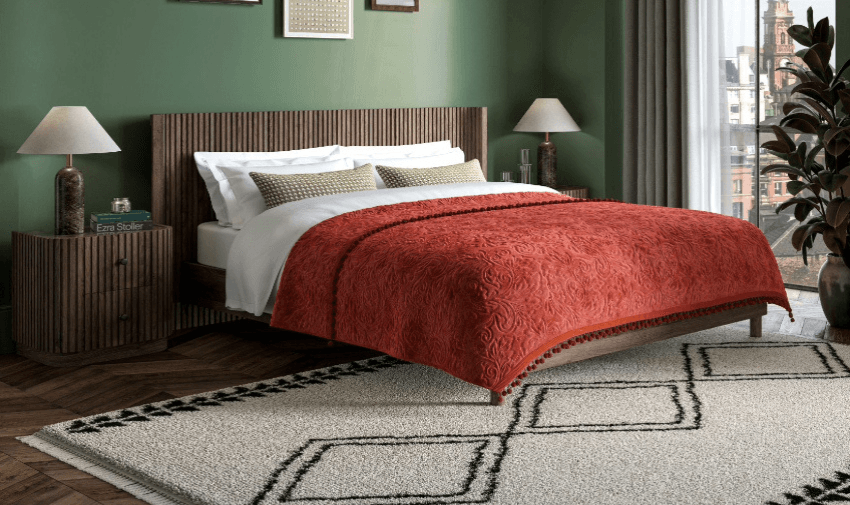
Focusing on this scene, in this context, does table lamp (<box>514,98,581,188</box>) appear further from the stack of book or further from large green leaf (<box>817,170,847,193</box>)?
the stack of book

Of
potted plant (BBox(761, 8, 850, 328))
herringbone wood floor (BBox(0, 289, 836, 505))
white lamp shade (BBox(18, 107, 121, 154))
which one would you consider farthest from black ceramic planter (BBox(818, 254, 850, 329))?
white lamp shade (BBox(18, 107, 121, 154))

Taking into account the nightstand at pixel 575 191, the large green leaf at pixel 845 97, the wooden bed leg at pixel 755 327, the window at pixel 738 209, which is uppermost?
the large green leaf at pixel 845 97

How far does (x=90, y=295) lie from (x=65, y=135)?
27.5 inches

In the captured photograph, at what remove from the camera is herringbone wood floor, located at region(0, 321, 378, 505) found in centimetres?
291

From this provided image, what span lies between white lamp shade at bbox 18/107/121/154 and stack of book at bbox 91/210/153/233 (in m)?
0.29

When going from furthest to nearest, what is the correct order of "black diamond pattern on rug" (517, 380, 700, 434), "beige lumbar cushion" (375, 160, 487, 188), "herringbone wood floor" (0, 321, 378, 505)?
"beige lumbar cushion" (375, 160, 487, 188) < "black diamond pattern on rug" (517, 380, 700, 434) < "herringbone wood floor" (0, 321, 378, 505)

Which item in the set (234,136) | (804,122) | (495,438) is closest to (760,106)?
(804,122)

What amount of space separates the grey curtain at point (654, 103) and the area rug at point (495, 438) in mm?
2338

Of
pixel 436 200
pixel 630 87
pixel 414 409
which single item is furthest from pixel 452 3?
pixel 414 409

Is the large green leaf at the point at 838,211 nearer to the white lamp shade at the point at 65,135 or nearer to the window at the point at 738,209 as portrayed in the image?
the window at the point at 738,209

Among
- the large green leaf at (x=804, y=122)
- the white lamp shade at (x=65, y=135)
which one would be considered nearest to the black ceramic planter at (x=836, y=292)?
the large green leaf at (x=804, y=122)

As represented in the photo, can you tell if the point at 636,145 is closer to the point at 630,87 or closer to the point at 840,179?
the point at 630,87

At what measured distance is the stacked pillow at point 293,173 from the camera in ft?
15.9

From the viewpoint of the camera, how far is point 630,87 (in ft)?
21.4
